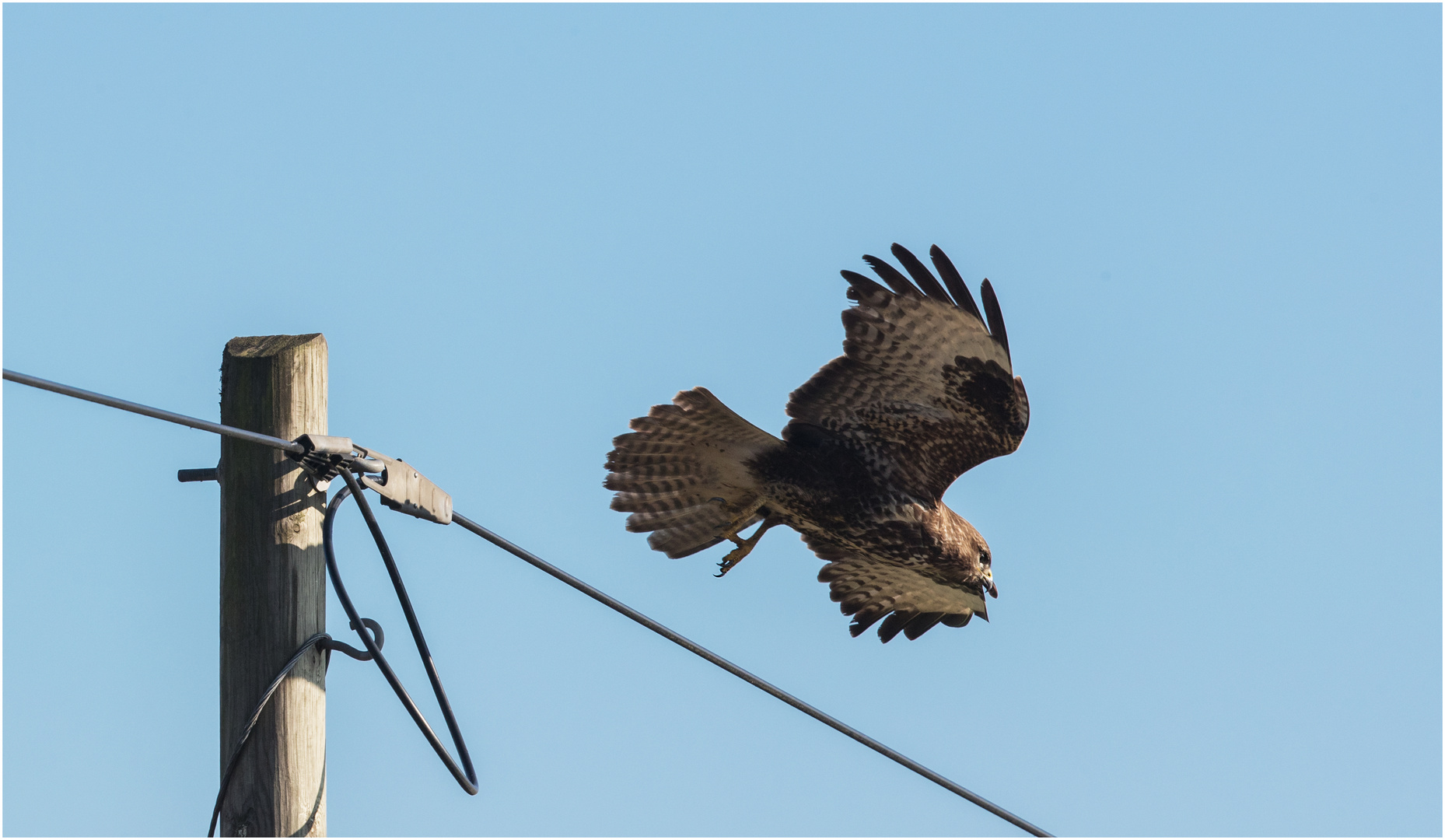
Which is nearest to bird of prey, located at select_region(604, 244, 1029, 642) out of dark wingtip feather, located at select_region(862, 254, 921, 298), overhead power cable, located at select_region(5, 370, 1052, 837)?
dark wingtip feather, located at select_region(862, 254, 921, 298)

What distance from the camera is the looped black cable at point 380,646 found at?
415 cm

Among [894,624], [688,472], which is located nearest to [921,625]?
[894,624]

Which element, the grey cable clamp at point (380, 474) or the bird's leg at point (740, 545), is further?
the bird's leg at point (740, 545)

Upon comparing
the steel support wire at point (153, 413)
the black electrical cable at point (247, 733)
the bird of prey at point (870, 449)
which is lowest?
the black electrical cable at point (247, 733)

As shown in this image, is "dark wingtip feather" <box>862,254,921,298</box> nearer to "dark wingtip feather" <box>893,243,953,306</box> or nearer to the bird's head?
"dark wingtip feather" <box>893,243,953,306</box>

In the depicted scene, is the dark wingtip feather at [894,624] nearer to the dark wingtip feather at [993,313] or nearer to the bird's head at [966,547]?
the bird's head at [966,547]

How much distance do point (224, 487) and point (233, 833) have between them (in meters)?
0.94

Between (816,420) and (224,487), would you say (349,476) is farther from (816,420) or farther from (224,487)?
(816,420)

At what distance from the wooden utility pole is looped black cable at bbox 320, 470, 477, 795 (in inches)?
3.1

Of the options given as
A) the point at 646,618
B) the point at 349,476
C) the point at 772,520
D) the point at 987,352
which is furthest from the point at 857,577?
the point at 349,476

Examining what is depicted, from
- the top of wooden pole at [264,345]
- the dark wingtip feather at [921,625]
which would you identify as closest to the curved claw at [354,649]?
the top of wooden pole at [264,345]

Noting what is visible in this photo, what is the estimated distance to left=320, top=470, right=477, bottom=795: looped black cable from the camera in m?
4.15

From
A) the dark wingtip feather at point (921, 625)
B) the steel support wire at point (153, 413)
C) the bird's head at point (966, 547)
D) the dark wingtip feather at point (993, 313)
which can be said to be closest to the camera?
the steel support wire at point (153, 413)

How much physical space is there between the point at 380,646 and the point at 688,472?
3842 mm
